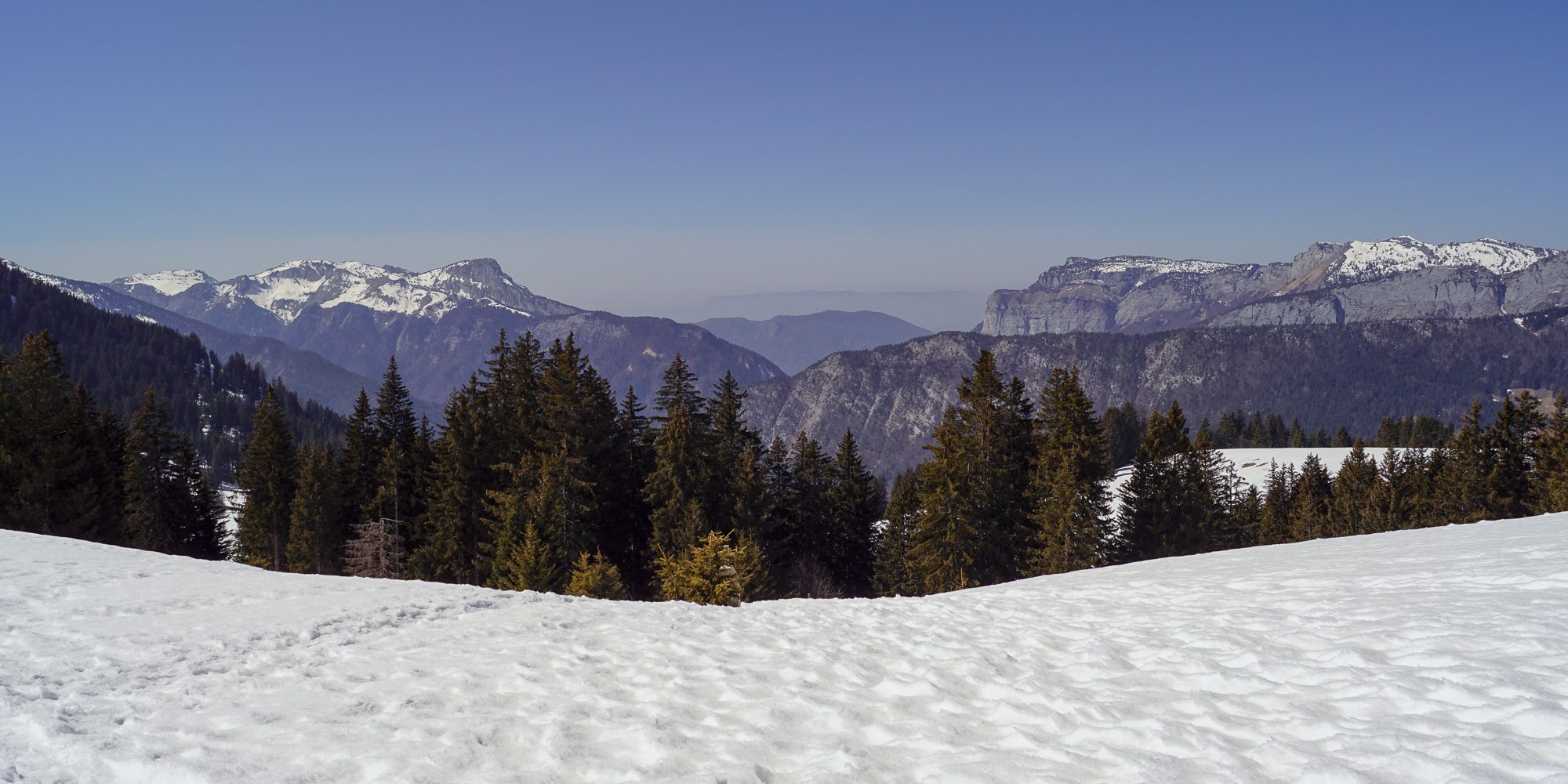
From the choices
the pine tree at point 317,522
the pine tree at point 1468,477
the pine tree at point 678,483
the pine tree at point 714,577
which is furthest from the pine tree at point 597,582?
the pine tree at point 1468,477

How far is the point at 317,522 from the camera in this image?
38.0 m

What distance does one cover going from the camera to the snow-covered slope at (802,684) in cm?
562

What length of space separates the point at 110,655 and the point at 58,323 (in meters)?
255

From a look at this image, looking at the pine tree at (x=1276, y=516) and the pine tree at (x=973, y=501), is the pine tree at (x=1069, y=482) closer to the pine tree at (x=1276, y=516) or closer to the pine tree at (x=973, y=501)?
the pine tree at (x=973, y=501)

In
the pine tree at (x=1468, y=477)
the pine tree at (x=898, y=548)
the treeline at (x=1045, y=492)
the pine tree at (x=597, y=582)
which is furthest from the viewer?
the pine tree at (x=1468, y=477)

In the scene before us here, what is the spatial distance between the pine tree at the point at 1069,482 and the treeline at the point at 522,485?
37.2 ft

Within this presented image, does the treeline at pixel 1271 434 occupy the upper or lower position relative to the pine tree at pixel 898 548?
→ upper

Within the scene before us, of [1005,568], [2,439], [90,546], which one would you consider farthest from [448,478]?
[1005,568]

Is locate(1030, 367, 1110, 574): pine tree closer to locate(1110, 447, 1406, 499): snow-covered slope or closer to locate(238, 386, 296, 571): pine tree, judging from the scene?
locate(238, 386, 296, 571): pine tree

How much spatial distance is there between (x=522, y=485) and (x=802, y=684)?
94.4ft

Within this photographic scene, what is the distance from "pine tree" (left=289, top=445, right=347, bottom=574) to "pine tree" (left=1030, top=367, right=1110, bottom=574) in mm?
33399

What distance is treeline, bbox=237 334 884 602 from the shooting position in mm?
33500

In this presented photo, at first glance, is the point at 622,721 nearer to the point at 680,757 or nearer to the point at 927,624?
the point at 680,757

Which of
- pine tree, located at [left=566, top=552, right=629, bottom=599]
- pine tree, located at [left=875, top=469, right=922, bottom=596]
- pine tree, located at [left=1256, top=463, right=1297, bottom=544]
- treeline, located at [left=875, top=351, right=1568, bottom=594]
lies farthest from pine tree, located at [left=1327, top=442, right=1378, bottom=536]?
pine tree, located at [left=566, top=552, right=629, bottom=599]
